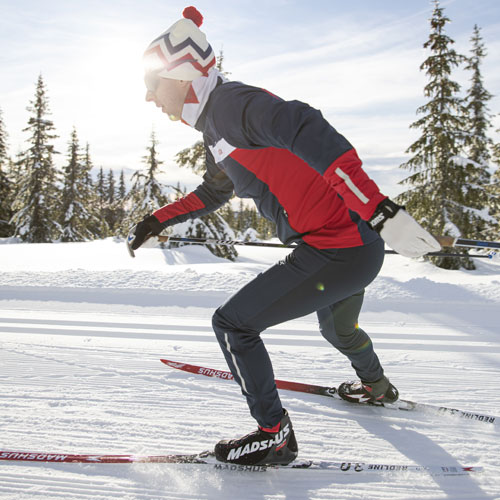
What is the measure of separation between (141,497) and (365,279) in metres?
1.50

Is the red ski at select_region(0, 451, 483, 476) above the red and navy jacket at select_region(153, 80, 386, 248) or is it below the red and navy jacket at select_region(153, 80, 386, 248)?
below

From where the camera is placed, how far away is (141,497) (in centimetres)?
191

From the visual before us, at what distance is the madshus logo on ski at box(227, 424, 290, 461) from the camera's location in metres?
2.10

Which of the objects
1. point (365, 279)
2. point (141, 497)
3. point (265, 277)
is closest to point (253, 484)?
point (141, 497)

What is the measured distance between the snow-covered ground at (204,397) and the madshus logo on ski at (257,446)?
10 cm

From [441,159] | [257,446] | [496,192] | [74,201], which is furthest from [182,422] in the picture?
[74,201]

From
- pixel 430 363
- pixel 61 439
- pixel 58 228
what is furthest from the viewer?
pixel 58 228

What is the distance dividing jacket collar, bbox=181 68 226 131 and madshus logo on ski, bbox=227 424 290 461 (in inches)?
65.7

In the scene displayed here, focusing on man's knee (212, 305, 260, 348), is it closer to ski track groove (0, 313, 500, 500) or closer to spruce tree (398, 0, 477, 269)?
ski track groove (0, 313, 500, 500)

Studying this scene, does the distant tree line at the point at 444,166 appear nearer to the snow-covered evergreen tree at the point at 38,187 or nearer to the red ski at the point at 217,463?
the red ski at the point at 217,463

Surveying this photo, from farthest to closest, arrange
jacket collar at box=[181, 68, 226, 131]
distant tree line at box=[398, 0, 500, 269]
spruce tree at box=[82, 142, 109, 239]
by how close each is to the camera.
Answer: spruce tree at box=[82, 142, 109, 239]
distant tree line at box=[398, 0, 500, 269]
jacket collar at box=[181, 68, 226, 131]

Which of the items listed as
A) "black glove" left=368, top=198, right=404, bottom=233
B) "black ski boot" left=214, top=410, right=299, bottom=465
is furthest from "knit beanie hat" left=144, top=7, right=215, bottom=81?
"black ski boot" left=214, top=410, right=299, bottom=465

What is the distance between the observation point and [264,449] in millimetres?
2100

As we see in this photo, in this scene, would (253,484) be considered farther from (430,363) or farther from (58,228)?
(58,228)
